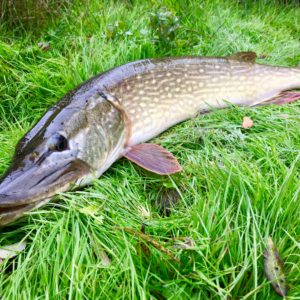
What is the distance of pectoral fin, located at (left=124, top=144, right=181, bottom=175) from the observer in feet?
7.43

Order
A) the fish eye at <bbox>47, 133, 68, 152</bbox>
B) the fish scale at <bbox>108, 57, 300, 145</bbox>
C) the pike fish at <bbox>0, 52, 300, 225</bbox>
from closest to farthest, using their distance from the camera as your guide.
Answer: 1. the pike fish at <bbox>0, 52, 300, 225</bbox>
2. the fish eye at <bbox>47, 133, 68, 152</bbox>
3. the fish scale at <bbox>108, 57, 300, 145</bbox>

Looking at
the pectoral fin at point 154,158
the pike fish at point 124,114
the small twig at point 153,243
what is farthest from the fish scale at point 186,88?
the small twig at point 153,243

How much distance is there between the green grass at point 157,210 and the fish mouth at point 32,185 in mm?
59

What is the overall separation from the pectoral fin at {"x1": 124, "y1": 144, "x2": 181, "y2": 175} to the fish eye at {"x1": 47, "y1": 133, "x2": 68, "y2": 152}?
45cm

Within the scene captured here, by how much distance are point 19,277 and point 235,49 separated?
10.6 feet

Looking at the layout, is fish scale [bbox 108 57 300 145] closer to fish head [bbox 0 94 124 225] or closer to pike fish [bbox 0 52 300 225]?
pike fish [bbox 0 52 300 225]

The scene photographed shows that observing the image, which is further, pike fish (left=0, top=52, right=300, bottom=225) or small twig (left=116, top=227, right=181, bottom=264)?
pike fish (left=0, top=52, right=300, bottom=225)

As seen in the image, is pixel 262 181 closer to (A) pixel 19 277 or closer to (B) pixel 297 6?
(A) pixel 19 277

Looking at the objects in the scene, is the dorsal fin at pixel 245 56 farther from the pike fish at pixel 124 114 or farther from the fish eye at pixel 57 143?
the fish eye at pixel 57 143

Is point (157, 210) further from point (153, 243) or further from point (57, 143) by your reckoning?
point (57, 143)

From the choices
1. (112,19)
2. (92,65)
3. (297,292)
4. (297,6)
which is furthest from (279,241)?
(297,6)

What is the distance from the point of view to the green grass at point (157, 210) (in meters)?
1.59

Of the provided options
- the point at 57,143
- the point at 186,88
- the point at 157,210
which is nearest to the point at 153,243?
the point at 157,210

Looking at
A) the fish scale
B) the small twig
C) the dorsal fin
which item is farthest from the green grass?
the dorsal fin
